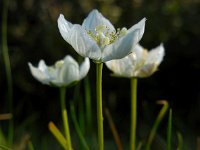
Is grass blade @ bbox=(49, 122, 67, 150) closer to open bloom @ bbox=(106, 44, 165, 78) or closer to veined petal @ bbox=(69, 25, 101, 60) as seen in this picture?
open bloom @ bbox=(106, 44, 165, 78)

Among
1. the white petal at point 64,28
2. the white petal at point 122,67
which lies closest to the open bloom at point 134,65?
the white petal at point 122,67

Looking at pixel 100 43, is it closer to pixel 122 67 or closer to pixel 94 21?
pixel 94 21

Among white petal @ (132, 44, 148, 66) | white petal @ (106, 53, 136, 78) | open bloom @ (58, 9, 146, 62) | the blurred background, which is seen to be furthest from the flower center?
the blurred background

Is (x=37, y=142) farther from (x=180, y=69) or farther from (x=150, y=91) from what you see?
(x=180, y=69)

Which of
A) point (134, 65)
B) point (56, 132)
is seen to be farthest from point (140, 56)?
point (56, 132)

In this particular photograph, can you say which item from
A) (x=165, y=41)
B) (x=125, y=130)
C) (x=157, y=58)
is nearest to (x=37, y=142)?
(x=125, y=130)

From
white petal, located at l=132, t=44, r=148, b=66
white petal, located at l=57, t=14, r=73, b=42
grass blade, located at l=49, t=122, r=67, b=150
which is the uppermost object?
white petal, located at l=57, t=14, r=73, b=42
